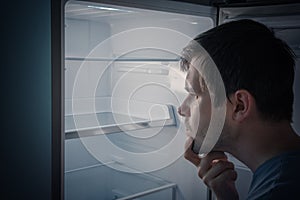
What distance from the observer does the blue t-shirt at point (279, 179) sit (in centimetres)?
70

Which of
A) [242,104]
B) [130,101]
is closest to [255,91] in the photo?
[242,104]

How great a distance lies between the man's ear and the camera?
0.87 metres

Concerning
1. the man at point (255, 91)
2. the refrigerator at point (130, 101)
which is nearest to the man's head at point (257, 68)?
the man at point (255, 91)

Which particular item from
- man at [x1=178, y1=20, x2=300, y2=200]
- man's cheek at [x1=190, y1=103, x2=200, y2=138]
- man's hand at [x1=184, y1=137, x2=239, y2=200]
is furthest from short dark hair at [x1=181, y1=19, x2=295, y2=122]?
man's hand at [x1=184, y1=137, x2=239, y2=200]

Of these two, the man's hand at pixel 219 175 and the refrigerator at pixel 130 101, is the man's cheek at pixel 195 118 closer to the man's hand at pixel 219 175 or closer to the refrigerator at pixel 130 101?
the man's hand at pixel 219 175

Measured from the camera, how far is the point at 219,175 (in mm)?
1111

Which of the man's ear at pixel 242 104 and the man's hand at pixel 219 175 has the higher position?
the man's ear at pixel 242 104

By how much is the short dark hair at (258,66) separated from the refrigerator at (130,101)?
1.61 feet

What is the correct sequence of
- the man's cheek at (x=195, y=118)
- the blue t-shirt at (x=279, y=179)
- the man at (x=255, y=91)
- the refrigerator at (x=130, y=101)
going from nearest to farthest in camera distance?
the blue t-shirt at (x=279, y=179)
the man at (x=255, y=91)
the man's cheek at (x=195, y=118)
the refrigerator at (x=130, y=101)

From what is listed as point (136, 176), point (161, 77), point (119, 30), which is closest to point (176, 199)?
point (136, 176)

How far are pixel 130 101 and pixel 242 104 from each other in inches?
42.2

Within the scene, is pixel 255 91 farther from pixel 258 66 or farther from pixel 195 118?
pixel 195 118

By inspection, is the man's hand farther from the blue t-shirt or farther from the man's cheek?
the blue t-shirt

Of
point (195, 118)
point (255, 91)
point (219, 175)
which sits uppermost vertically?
point (255, 91)
